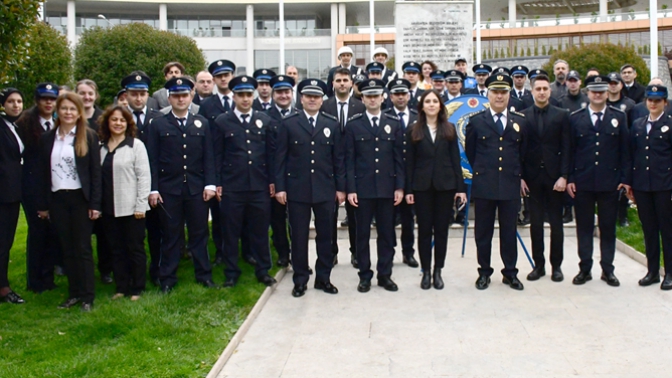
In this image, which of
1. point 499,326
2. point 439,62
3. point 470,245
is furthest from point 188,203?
point 439,62

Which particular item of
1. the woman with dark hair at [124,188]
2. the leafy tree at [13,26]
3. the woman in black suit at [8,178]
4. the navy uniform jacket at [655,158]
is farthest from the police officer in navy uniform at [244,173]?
the navy uniform jacket at [655,158]

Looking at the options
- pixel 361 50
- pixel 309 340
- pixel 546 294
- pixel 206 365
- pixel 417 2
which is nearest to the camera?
pixel 206 365

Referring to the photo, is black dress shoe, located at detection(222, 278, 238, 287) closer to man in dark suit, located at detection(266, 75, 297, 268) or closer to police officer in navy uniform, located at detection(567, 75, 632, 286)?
man in dark suit, located at detection(266, 75, 297, 268)

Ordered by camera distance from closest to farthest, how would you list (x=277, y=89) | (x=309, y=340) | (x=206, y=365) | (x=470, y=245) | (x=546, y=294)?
(x=206, y=365) < (x=309, y=340) < (x=546, y=294) < (x=277, y=89) < (x=470, y=245)

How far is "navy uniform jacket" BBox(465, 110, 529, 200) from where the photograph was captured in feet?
23.9

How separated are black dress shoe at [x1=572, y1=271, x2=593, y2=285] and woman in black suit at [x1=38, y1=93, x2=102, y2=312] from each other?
15.7ft

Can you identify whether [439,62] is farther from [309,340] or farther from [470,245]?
[309,340]

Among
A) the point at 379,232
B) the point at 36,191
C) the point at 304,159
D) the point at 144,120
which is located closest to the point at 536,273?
the point at 379,232

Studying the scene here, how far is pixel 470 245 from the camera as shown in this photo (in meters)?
9.52

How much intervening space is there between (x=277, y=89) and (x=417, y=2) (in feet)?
24.2

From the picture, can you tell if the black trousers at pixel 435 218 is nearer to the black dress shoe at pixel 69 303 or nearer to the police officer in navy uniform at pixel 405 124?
the police officer in navy uniform at pixel 405 124

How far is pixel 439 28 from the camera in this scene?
14.8 m

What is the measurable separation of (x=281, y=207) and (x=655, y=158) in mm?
3953

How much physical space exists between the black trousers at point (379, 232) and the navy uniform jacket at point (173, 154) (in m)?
1.60
